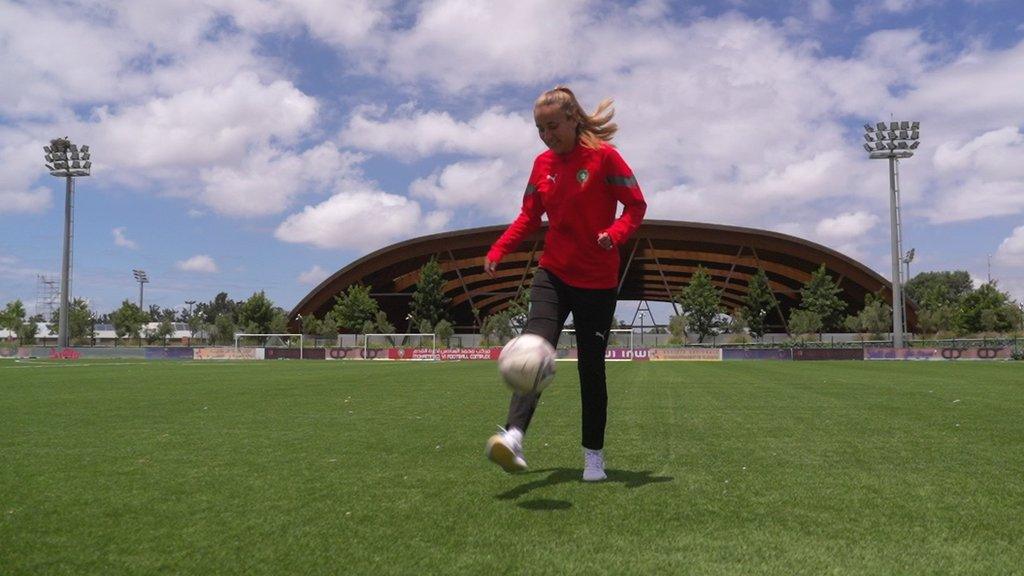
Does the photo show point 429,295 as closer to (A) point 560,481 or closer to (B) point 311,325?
(B) point 311,325

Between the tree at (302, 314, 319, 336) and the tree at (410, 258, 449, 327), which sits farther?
the tree at (302, 314, 319, 336)

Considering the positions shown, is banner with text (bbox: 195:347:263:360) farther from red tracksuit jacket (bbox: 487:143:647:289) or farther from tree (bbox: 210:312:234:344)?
→ red tracksuit jacket (bbox: 487:143:647:289)

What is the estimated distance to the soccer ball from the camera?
393cm

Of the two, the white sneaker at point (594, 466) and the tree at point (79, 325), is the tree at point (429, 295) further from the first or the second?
the white sneaker at point (594, 466)

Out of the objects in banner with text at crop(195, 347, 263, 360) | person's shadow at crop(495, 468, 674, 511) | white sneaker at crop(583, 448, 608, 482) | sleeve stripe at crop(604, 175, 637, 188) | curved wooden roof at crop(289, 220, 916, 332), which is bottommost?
banner with text at crop(195, 347, 263, 360)

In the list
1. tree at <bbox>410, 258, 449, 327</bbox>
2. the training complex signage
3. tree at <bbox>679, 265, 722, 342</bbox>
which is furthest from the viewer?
tree at <bbox>410, 258, 449, 327</bbox>

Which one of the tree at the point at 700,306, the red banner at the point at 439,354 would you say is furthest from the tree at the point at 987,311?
the red banner at the point at 439,354

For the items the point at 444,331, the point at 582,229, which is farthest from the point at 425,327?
the point at 582,229

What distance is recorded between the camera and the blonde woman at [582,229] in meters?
4.25

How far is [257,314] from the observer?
7031 cm

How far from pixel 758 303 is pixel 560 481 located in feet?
212

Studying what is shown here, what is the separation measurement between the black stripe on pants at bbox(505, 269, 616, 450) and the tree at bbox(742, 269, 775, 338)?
64111 mm

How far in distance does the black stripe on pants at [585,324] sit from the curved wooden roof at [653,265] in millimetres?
57838

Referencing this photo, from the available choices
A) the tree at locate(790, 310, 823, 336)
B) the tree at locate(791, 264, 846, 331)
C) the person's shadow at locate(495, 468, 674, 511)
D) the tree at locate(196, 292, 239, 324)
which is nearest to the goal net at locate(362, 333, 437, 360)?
the tree at locate(790, 310, 823, 336)
